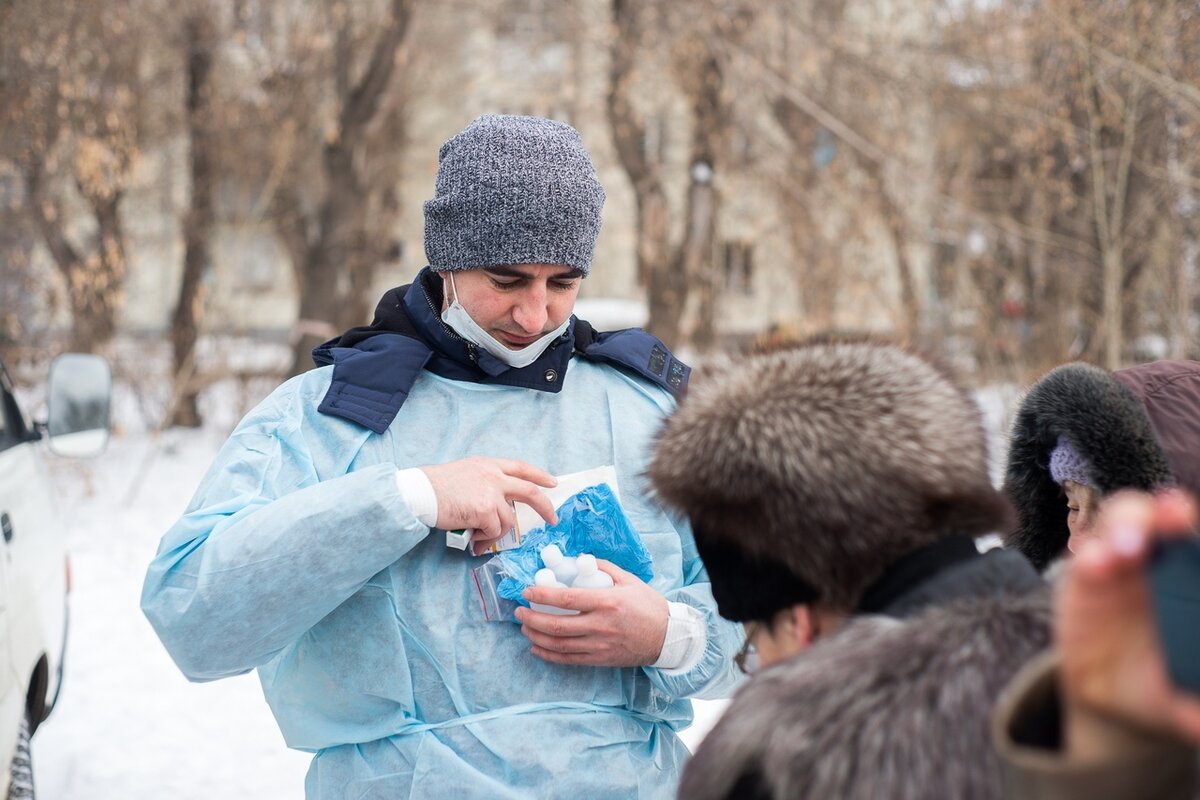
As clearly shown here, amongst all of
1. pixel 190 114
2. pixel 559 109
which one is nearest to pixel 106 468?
pixel 190 114

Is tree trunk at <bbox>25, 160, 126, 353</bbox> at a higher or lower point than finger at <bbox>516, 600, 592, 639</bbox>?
lower

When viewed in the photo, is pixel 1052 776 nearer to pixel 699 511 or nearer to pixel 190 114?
pixel 699 511

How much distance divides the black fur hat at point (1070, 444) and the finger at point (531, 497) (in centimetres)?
99

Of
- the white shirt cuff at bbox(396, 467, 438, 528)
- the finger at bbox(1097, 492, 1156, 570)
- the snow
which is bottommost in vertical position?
the snow

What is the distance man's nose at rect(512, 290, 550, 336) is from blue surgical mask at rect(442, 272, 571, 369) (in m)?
0.04

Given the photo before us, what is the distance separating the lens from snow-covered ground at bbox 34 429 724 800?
456cm

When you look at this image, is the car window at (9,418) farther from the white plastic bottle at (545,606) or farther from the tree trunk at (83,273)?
the tree trunk at (83,273)

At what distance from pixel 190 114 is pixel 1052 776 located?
12513mm

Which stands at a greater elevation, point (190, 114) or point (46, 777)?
point (190, 114)

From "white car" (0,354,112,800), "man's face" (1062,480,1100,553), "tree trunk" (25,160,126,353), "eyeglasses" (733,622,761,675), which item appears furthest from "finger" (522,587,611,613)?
"tree trunk" (25,160,126,353)

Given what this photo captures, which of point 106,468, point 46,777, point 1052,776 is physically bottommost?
point 106,468

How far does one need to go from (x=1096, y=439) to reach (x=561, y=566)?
1.01 metres

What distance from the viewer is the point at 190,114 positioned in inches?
474

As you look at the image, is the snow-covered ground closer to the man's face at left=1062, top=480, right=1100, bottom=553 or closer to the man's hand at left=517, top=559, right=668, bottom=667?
the man's face at left=1062, top=480, right=1100, bottom=553
